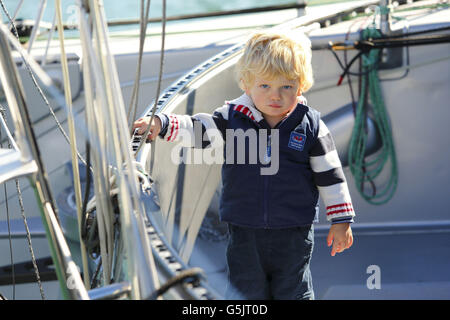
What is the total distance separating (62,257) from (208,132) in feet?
1.62

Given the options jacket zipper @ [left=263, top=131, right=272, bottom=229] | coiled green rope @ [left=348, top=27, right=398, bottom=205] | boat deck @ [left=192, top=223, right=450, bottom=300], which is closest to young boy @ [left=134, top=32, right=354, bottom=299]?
jacket zipper @ [left=263, top=131, right=272, bottom=229]

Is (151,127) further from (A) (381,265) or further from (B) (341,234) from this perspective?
(A) (381,265)

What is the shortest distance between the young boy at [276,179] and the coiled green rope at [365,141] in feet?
3.60

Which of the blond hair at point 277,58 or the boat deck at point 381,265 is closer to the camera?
the blond hair at point 277,58

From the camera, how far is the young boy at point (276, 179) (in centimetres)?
146

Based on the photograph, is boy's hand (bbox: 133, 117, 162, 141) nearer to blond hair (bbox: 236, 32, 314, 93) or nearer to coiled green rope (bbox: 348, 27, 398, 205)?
blond hair (bbox: 236, 32, 314, 93)

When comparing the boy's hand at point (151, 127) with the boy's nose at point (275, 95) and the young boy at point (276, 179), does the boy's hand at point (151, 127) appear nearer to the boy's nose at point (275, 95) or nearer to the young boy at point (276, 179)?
the young boy at point (276, 179)

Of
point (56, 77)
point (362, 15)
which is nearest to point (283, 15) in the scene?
point (362, 15)

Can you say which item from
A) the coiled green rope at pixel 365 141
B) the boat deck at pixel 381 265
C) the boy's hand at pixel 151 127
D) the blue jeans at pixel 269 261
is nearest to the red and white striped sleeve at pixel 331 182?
the blue jeans at pixel 269 261

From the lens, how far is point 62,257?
1.18 m

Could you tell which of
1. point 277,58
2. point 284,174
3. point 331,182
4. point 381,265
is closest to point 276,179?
point 284,174

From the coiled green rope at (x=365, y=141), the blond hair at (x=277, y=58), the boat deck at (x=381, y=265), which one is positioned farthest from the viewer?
the coiled green rope at (x=365, y=141)

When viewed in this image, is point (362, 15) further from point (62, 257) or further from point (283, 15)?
point (62, 257)

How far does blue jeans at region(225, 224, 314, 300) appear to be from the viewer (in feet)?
4.92
